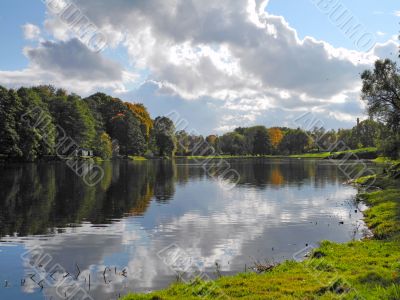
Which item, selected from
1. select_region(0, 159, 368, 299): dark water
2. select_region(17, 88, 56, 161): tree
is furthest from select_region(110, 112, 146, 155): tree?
select_region(0, 159, 368, 299): dark water

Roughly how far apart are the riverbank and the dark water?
8.33 ft

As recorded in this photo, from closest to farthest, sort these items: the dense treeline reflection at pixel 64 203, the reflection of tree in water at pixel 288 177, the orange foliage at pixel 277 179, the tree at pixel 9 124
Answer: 1. the dense treeline reflection at pixel 64 203
2. the reflection of tree in water at pixel 288 177
3. the orange foliage at pixel 277 179
4. the tree at pixel 9 124

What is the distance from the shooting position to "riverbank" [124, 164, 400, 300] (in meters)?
14.7

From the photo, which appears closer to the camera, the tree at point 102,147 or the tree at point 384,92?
the tree at point 384,92

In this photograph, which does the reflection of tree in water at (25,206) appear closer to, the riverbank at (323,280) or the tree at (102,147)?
the riverbank at (323,280)

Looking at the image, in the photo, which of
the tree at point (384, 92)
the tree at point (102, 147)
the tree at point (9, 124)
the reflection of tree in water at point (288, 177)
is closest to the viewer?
the tree at point (384, 92)

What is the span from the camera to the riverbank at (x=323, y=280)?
14.7 meters

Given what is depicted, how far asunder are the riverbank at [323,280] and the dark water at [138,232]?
2538 millimetres

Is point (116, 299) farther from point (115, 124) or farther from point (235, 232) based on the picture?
point (115, 124)

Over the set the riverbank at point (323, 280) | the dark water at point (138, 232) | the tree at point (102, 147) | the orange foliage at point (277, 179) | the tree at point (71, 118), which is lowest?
the dark water at point (138, 232)

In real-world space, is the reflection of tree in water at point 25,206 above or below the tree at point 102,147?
below

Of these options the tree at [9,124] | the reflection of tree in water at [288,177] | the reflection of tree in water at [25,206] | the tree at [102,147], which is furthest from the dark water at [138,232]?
the tree at [102,147]

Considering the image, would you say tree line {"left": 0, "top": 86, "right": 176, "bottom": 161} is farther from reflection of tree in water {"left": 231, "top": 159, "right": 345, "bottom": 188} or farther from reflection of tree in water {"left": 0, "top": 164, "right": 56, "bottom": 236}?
reflection of tree in water {"left": 231, "top": 159, "right": 345, "bottom": 188}

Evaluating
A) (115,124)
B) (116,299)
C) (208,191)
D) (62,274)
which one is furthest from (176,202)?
(115,124)
